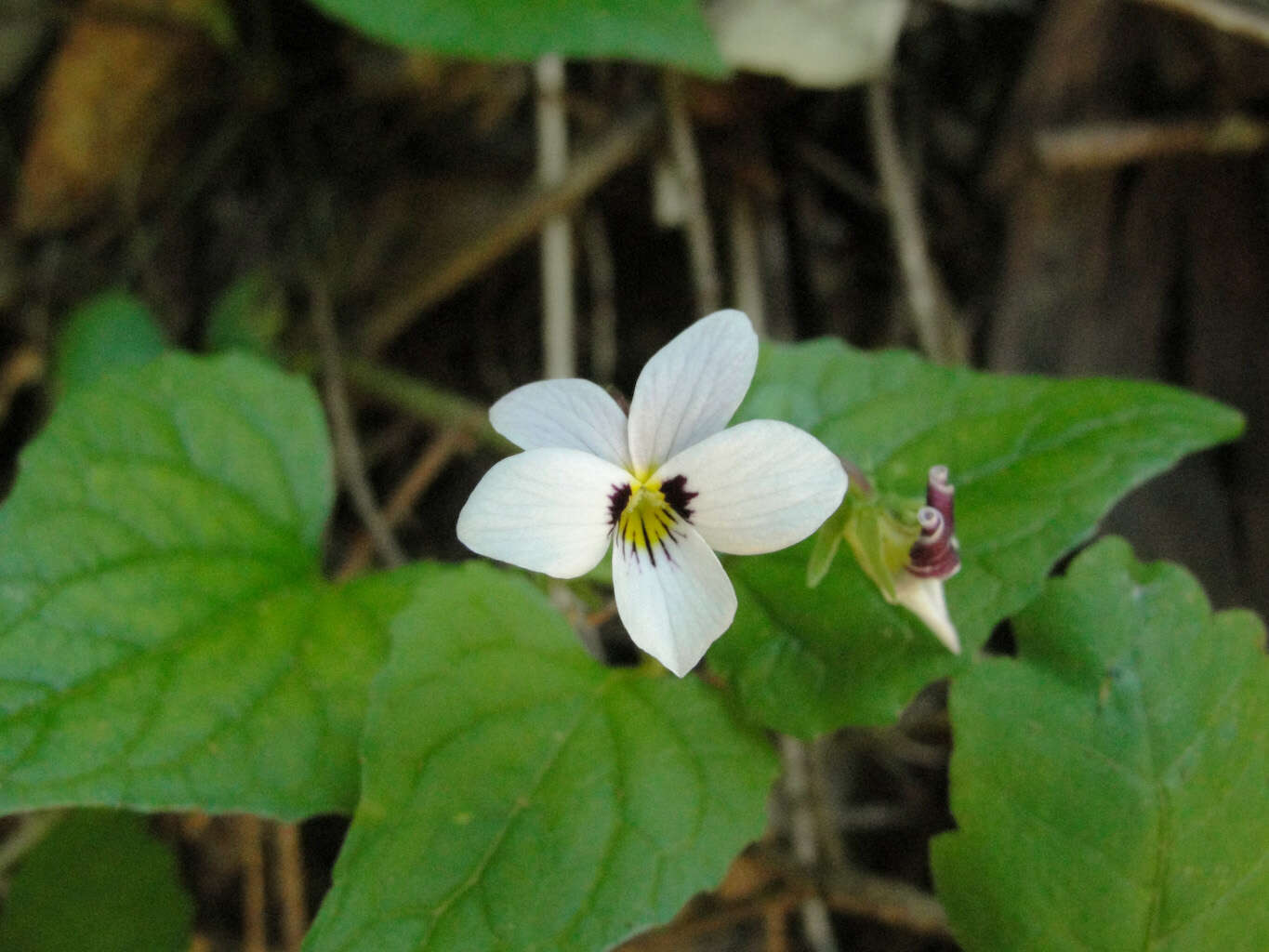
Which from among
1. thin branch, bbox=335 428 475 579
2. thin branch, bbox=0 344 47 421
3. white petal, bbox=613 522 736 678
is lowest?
thin branch, bbox=335 428 475 579

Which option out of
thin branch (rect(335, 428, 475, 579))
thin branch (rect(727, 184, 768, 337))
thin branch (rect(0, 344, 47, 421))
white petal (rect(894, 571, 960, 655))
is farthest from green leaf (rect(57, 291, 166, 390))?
white petal (rect(894, 571, 960, 655))

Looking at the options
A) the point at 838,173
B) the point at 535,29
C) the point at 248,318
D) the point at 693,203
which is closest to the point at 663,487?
the point at 535,29

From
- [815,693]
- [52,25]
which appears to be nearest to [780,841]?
[815,693]

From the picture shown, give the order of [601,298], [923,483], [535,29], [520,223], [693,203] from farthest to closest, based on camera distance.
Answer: [601,298], [520,223], [693,203], [535,29], [923,483]

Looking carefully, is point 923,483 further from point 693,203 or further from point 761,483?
point 693,203

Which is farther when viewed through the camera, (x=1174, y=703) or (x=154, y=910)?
(x=154, y=910)

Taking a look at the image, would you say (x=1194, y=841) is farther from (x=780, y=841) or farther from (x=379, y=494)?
(x=379, y=494)

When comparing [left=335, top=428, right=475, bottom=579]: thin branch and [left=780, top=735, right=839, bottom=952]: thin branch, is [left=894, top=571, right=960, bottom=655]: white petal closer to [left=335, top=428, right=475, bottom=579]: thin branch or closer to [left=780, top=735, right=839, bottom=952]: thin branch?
[left=780, top=735, right=839, bottom=952]: thin branch
